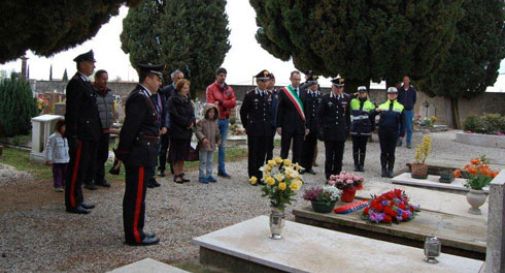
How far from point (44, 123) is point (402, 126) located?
7736 mm

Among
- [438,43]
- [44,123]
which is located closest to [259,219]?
[44,123]

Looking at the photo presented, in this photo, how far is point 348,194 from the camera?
681cm

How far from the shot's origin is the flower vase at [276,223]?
499 cm

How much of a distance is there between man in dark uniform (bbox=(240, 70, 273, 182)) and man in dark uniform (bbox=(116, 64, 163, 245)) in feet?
12.2

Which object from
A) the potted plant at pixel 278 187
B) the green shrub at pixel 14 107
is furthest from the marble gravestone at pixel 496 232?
the green shrub at pixel 14 107

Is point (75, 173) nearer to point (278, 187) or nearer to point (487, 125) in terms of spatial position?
point (278, 187)

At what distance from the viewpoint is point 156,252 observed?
522 centimetres

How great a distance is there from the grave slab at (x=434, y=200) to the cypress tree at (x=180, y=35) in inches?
831

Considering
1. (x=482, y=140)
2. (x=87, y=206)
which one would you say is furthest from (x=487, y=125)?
(x=87, y=206)

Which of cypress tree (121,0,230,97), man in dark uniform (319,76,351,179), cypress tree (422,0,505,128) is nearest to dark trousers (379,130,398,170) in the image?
man in dark uniform (319,76,351,179)

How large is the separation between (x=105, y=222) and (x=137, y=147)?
1532 mm

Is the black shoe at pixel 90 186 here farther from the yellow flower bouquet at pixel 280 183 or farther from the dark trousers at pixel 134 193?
the yellow flower bouquet at pixel 280 183

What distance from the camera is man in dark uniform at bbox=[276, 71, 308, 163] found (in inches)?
362

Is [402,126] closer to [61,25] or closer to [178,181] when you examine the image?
[178,181]
